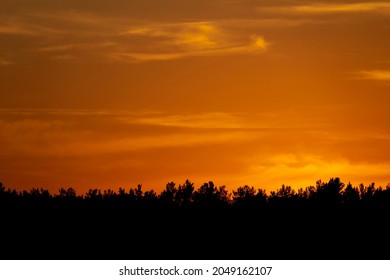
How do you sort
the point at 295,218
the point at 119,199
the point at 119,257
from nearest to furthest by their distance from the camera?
the point at 119,257 < the point at 295,218 < the point at 119,199

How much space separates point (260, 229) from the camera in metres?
73.8

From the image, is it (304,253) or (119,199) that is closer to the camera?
(304,253)

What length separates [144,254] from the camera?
7088cm

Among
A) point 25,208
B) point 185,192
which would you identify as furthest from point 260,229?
point 25,208

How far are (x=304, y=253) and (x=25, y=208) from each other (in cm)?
2030

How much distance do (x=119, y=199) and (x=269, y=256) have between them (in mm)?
13480

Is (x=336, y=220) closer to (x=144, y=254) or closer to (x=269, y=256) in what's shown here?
(x=269, y=256)

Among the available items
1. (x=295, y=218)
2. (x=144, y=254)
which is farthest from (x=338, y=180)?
(x=144, y=254)

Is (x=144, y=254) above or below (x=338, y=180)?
below

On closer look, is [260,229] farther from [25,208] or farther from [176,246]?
[25,208]

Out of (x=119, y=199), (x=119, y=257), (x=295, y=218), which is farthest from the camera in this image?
(x=119, y=199)

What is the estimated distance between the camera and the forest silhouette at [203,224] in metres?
71.2

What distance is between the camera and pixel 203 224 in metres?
Answer: 74.6

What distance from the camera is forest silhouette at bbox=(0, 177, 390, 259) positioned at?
71.2m
